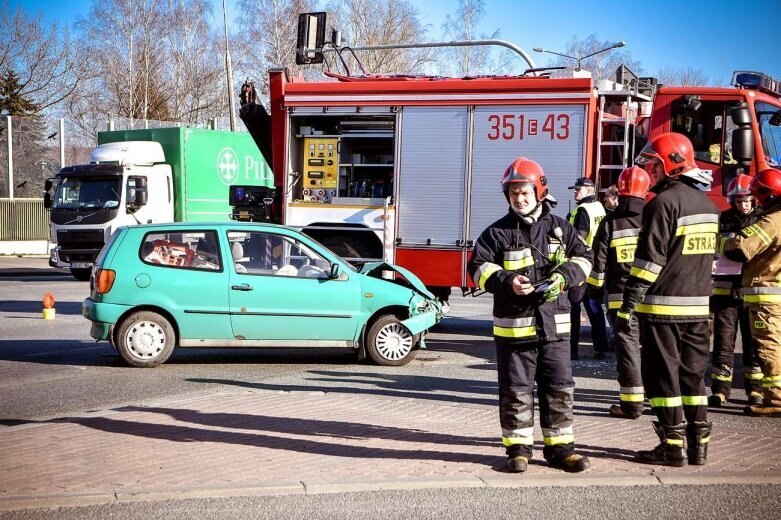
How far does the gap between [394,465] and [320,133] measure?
8.73 metres

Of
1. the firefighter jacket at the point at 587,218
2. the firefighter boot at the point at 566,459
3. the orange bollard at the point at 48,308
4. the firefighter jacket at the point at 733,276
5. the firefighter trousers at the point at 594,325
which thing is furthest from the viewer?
the orange bollard at the point at 48,308

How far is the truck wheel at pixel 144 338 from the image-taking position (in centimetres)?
1065

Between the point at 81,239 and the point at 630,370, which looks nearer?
the point at 630,370

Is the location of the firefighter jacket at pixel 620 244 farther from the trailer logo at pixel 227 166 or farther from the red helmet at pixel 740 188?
the trailer logo at pixel 227 166

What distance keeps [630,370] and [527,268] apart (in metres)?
2.01

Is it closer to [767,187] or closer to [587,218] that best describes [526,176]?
[767,187]

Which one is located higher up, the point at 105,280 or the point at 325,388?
the point at 105,280

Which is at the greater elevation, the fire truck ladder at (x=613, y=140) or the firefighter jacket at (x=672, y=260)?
the fire truck ladder at (x=613, y=140)

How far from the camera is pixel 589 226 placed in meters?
10.1

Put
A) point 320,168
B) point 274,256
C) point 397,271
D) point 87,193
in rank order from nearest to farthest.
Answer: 1. point 274,256
2. point 397,271
3. point 320,168
4. point 87,193

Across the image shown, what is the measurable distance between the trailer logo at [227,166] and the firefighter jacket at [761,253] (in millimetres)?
18491

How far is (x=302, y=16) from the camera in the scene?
20500 mm

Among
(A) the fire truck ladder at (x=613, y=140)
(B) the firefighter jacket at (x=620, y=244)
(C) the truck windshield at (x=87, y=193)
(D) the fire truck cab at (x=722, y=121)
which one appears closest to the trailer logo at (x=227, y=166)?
(C) the truck windshield at (x=87, y=193)

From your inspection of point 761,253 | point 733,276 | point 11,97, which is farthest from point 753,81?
point 11,97
